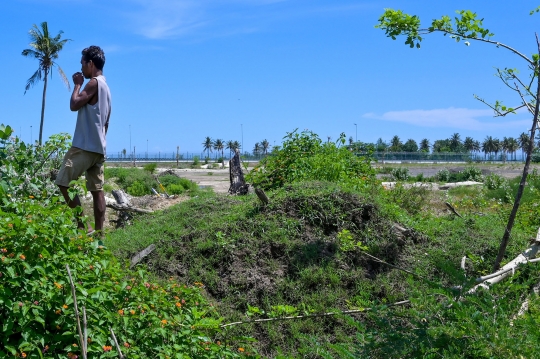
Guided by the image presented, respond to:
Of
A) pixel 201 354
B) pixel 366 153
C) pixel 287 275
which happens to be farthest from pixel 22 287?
pixel 366 153

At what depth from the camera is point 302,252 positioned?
6062mm

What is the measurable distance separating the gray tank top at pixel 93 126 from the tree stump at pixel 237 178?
333 cm

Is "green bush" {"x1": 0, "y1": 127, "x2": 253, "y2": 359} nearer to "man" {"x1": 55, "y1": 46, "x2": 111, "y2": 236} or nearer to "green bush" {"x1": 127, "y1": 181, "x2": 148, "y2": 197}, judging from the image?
"man" {"x1": 55, "y1": 46, "x2": 111, "y2": 236}

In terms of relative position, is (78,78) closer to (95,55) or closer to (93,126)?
(95,55)

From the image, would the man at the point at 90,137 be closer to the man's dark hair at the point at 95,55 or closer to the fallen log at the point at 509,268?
the man's dark hair at the point at 95,55

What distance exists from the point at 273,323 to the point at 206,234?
1593mm

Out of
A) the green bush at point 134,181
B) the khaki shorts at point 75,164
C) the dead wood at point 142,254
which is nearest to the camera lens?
the khaki shorts at point 75,164

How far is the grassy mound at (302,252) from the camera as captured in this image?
5430 mm

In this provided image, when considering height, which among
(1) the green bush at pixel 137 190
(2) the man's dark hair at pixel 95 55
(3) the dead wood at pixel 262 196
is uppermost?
(2) the man's dark hair at pixel 95 55

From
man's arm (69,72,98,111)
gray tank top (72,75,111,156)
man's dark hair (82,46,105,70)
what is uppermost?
man's dark hair (82,46,105,70)

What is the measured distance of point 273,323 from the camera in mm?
5250

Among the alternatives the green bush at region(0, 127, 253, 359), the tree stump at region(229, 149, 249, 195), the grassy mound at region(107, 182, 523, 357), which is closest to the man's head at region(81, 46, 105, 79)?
the grassy mound at region(107, 182, 523, 357)

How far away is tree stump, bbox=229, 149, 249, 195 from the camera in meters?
9.20

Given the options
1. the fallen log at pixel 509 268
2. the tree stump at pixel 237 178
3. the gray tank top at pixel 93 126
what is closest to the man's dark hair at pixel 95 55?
the gray tank top at pixel 93 126
